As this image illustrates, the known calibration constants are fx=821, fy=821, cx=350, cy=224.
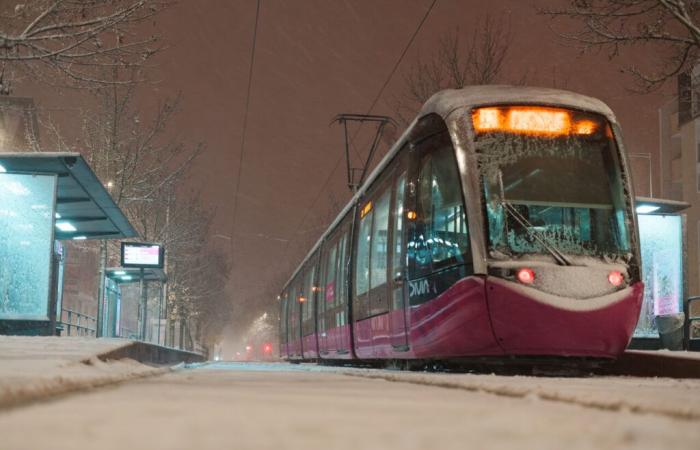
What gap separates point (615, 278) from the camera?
29.5 feet

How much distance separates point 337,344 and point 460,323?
24.8 feet

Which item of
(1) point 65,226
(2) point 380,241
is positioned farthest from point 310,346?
(2) point 380,241

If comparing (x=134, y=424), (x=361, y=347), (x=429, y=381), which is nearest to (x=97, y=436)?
(x=134, y=424)

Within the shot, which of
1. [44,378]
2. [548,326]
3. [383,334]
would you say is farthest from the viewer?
[383,334]

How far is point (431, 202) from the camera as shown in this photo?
33.4 feet

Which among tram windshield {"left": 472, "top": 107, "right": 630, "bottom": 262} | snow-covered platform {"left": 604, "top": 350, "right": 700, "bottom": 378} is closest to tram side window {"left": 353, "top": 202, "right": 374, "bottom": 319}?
tram windshield {"left": 472, "top": 107, "right": 630, "bottom": 262}

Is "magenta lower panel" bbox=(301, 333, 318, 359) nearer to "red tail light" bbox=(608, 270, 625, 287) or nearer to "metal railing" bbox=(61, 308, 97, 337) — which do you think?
"metal railing" bbox=(61, 308, 97, 337)

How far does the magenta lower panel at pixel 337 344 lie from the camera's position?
594 inches

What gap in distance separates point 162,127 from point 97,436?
27.8 m

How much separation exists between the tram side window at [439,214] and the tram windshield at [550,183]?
368 millimetres

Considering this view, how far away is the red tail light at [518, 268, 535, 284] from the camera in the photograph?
8.77 m

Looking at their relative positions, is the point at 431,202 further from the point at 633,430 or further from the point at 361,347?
the point at 633,430

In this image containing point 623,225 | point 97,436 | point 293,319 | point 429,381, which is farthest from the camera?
Answer: point 293,319

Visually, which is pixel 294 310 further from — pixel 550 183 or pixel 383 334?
pixel 550 183
